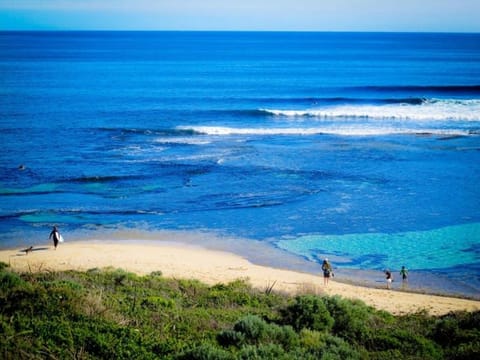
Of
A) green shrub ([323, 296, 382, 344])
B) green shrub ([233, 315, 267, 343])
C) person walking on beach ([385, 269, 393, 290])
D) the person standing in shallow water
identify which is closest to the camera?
green shrub ([233, 315, 267, 343])

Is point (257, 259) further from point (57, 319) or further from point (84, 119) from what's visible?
point (84, 119)

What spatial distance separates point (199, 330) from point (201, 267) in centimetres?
967

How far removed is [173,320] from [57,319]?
2.25 meters

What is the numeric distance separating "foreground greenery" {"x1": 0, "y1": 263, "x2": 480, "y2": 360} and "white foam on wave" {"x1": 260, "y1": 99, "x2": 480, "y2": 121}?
125 ft

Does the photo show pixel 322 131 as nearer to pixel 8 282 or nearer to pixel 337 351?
pixel 8 282

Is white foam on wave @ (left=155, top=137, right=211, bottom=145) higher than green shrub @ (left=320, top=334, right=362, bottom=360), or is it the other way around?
white foam on wave @ (left=155, top=137, right=211, bottom=145)

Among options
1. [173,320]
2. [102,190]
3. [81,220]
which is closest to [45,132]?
[102,190]

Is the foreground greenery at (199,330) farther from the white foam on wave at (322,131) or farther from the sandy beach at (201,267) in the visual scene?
the white foam on wave at (322,131)

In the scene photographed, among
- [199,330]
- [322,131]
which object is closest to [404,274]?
[199,330]

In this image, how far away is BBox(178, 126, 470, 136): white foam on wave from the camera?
4353cm

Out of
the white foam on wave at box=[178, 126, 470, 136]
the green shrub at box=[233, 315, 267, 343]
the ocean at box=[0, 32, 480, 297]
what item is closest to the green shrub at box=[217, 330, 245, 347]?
the green shrub at box=[233, 315, 267, 343]

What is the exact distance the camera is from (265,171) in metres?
33.0

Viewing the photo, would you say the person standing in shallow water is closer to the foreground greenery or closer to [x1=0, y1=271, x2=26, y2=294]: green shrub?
the foreground greenery

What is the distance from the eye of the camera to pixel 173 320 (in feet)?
37.2
